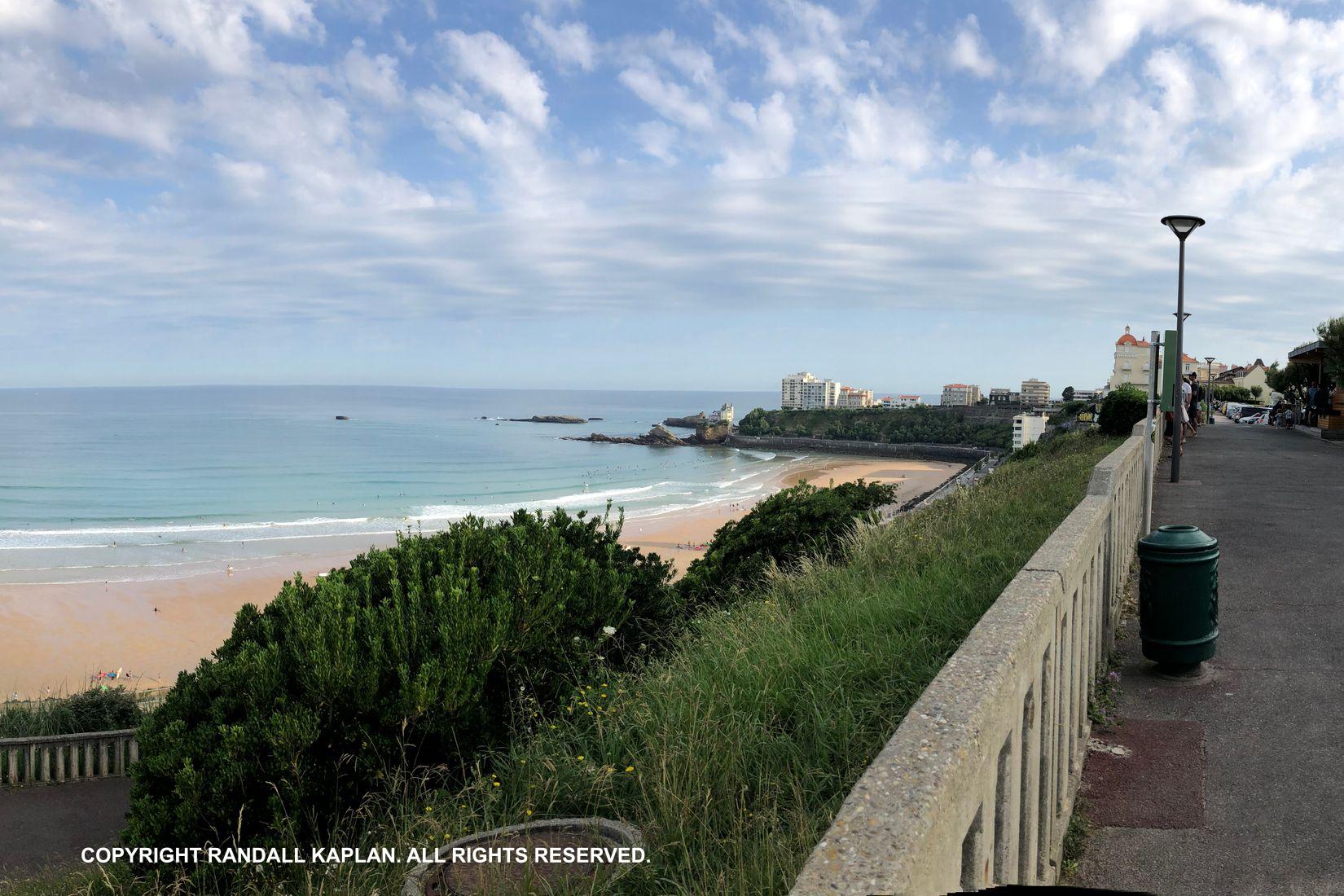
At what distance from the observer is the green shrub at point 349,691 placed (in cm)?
527

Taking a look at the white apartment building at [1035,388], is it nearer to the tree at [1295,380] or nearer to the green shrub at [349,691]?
the tree at [1295,380]

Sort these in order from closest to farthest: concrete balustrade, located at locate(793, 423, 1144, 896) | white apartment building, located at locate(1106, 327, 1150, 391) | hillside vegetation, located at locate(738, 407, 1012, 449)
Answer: concrete balustrade, located at locate(793, 423, 1144, 896), white apartment building, located at locate(1106, 327, 1150, 391), hillside vegetation, located at locate(738, 407, 1012, 449)

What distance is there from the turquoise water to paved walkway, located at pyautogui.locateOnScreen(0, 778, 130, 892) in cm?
1940

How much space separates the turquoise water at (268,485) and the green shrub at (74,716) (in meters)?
17.2

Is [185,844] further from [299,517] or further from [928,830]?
[299,517]

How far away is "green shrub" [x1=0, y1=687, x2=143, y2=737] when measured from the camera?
1329cm

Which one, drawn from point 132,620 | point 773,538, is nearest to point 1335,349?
point 773,538

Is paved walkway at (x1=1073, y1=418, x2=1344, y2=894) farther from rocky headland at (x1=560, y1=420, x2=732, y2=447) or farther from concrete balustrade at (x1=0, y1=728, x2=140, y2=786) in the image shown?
rocky headland at (x1=560, y1=420, x2=732, y2=447)

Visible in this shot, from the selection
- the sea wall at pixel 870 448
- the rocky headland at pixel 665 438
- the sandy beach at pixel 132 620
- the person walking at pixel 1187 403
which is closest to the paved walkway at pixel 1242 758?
the person walking at pixel 1187 403

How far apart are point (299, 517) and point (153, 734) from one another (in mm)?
46404

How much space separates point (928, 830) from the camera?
1.64m

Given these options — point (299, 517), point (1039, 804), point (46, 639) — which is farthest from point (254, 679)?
point (299, 517)

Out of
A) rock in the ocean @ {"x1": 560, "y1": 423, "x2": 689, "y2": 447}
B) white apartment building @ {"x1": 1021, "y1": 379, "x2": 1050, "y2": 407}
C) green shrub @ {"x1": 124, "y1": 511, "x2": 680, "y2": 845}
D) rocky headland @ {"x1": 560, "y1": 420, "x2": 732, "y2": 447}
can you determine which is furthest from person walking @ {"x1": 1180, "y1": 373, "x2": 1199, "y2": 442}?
white apartment building @ {"x1": 1021, "y1": 379, "x2": 1050, "y2": 407}

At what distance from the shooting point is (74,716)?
13539mm
